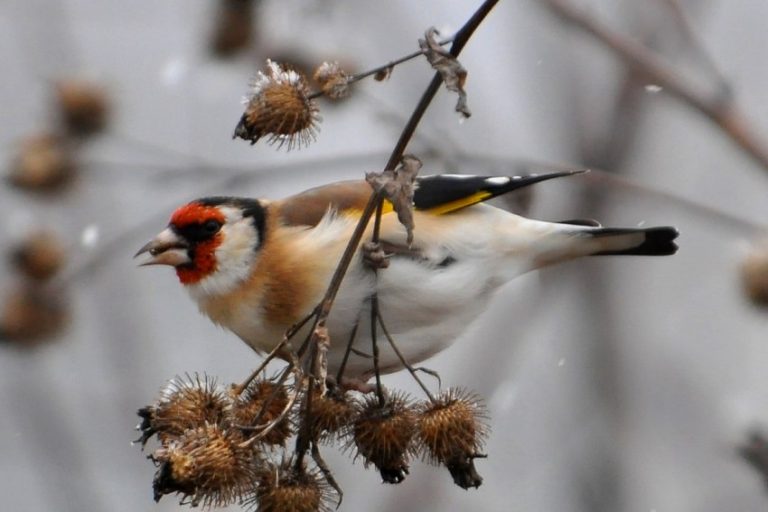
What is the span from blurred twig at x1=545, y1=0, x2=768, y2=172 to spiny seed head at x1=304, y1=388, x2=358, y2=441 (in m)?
1.01

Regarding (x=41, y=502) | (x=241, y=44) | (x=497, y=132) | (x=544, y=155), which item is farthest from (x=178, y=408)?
(x=41, y=502)

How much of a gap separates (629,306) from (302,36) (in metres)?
1.56

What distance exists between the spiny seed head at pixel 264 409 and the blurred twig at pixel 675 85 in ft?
3.59

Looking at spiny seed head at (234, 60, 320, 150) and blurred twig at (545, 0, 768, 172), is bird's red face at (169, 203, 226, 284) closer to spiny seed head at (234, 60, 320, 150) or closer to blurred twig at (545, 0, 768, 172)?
spiny seed head at (234, 60, 320, 150)

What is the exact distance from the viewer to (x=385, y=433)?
2.14m

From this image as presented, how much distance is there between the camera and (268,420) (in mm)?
2115

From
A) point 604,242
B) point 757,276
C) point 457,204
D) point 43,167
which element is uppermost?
point 43,167

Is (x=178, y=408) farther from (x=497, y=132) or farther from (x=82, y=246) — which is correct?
(x=497, y=132)

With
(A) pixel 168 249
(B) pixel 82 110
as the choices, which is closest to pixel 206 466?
(A) pixel 168 249

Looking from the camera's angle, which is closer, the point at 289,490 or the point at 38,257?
the point at 289,490

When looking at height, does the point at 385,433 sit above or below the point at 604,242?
below

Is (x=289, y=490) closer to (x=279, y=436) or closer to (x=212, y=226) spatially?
(x=279, y=436)

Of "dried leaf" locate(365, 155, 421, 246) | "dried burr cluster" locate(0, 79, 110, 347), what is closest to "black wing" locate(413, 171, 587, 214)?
"dried leaf" locate(365, 155, 421, 246)

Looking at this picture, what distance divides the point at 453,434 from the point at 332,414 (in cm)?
22
